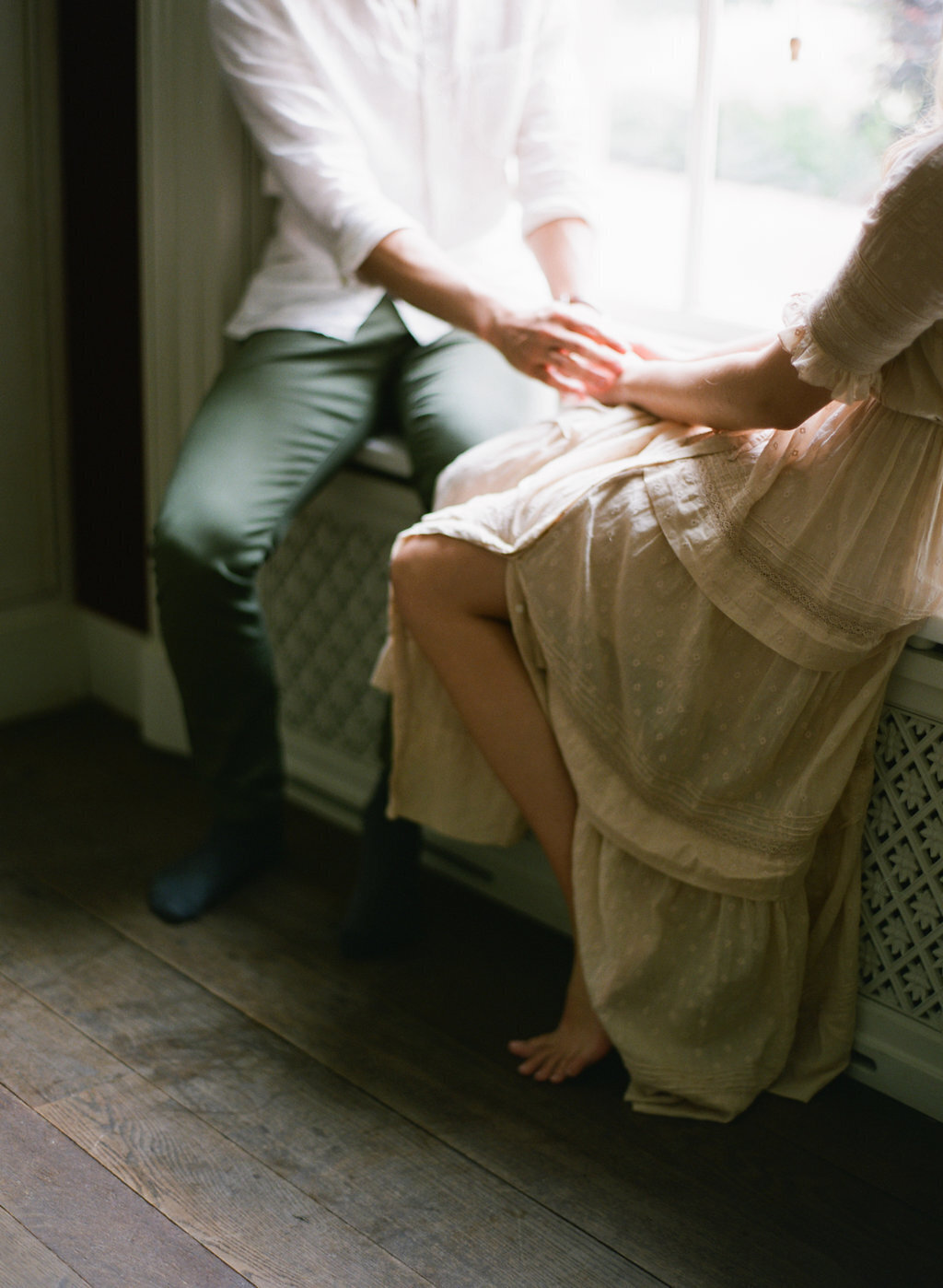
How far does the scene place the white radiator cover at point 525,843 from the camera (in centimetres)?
150

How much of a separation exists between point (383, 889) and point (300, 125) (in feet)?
3.43

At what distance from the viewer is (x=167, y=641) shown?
187cm

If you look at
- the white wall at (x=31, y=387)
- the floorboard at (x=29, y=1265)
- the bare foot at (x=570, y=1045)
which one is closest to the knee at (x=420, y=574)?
the bare foot at (x=570, y=1045)

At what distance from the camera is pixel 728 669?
1458mm

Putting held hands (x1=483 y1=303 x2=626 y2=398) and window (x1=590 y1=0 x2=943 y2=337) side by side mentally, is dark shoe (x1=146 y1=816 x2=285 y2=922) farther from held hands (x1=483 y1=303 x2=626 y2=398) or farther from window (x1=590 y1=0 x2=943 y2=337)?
window (x1=590 y1=0 x2=943 y2=337)

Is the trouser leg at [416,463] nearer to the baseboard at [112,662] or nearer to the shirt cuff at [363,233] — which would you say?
the shirt cuff at [363,233]

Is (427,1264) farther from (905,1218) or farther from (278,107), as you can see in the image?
(278,107)

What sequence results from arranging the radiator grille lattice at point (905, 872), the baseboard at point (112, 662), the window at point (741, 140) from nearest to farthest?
the radiator grille lattice at point (905, 872)
the window at point (741, 140)
the baseboard at point (112, 662)

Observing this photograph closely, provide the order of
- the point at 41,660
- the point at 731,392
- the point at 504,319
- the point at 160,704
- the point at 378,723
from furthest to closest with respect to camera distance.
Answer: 1. the point at 41,660
2. the point at 160,704
3. the point at 378,723
4. the point at 504,319
5. the point at 731,392

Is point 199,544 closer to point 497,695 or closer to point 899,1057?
point 497,695

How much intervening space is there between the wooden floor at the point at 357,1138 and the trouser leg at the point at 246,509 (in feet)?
0.78

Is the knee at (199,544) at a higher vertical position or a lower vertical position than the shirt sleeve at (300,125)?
lower

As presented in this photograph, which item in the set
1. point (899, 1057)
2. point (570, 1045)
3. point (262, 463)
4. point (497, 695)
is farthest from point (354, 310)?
point (899, 1057)

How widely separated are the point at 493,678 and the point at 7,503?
1216mm
